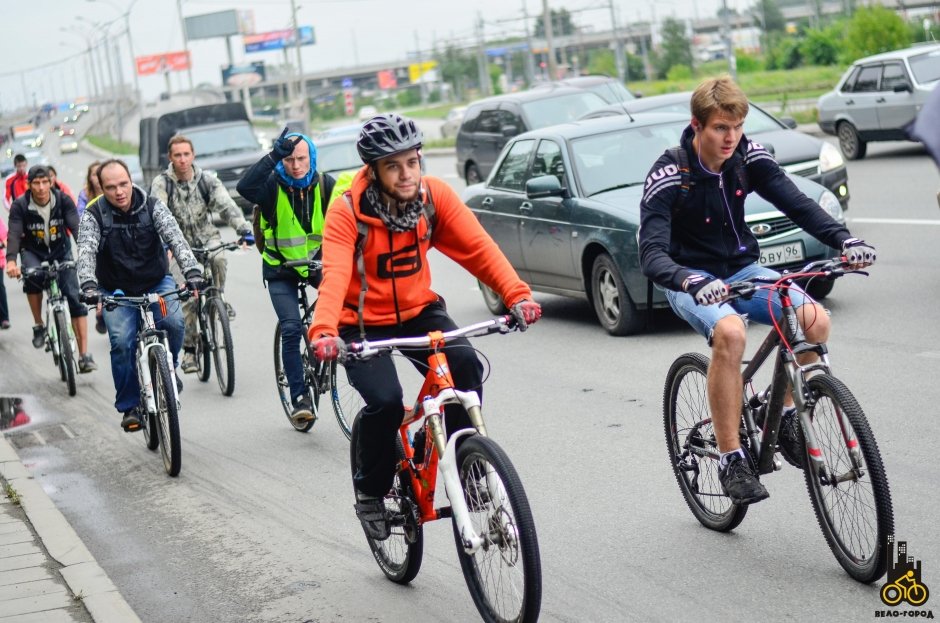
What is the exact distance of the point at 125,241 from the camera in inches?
347

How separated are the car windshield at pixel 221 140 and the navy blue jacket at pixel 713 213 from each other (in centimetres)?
2483

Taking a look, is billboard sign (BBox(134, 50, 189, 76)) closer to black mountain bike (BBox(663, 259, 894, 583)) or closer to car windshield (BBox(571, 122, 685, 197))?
car windshield (BBox(571, 122, 685, 197))

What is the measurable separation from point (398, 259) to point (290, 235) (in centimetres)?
366

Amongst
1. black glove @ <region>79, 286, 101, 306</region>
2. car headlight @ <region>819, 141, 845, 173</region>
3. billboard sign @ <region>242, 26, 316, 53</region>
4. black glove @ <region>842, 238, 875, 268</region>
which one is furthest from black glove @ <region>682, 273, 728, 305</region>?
billboard sign @ <region>242, 26, 316, 53</region>

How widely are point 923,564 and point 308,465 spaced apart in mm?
4082

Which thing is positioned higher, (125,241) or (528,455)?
(125,241)

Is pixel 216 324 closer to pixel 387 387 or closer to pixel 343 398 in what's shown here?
pixel 343 398

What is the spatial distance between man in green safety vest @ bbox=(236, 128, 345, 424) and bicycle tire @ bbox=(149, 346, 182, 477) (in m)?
0.83

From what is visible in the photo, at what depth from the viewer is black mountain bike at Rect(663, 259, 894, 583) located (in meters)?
4.74

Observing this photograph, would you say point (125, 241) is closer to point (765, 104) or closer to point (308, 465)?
point (308, 465)

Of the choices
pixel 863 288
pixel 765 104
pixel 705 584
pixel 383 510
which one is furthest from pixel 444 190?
pixel 765 104

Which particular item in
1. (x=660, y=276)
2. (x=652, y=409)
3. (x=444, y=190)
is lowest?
(x=652, y=409)

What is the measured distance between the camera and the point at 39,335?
13.8 metres

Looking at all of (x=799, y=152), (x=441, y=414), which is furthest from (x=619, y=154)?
(x=441, y=414)
